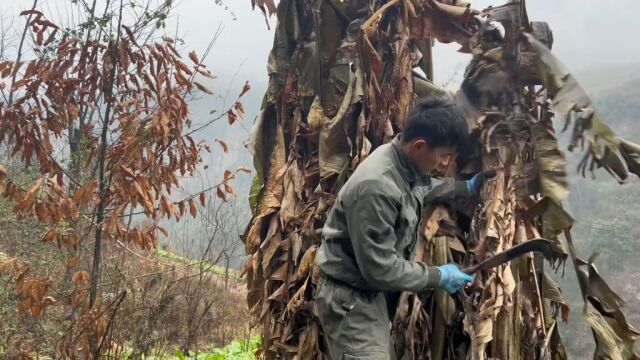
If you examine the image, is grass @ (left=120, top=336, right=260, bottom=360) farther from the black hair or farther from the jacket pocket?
the black hair

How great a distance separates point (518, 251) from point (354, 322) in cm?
76

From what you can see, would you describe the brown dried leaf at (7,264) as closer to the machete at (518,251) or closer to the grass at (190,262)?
the grass at (190,262)

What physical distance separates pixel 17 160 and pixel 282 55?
766cm

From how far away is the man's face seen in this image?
2438 millimetres

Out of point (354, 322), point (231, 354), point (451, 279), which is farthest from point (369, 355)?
point (231, 354)

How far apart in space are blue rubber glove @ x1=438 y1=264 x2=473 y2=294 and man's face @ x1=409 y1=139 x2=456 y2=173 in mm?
443

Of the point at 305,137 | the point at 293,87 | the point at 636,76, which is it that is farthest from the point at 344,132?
the point at 636,76

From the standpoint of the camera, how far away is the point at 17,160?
969cm

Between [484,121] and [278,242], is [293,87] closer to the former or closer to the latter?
[278,242]

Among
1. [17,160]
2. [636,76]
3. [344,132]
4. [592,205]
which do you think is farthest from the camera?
[636,76]

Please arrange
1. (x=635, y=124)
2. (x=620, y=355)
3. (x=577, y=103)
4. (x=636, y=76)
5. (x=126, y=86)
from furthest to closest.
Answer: (x=636, y=76), (x=635, y=124), (x=126, y=86), (x=620, y=355), (x=577, y=103)

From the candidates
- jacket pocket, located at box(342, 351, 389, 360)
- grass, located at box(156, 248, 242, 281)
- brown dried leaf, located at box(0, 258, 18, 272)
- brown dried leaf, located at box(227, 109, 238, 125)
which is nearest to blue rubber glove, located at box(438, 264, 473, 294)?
jacket pocket, located at box(342, 351, 389, 360)

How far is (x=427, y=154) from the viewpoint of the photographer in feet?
8.06

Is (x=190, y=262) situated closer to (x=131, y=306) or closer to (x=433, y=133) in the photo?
(x=131, y=306)
